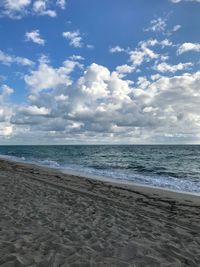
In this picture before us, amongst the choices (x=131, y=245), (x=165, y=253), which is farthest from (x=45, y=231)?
(x=165, y=253)

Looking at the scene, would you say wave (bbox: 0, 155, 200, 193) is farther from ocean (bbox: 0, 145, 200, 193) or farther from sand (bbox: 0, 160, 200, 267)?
sand (bbox: 0, 160, 200, 267)

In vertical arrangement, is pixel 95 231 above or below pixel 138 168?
above

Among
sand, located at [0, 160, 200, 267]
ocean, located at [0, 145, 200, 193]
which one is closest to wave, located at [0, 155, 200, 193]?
ocean, located at [0, 145, 200, 193]

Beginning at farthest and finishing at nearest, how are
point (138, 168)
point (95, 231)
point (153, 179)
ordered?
point (138, 168) → point (153, 179) → point (95, 231)

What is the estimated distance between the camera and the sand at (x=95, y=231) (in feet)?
17.1

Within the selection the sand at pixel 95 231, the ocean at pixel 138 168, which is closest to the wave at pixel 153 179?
the ocean at pixel 138 168

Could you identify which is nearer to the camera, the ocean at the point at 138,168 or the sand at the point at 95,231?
the sand at the point at 95,231

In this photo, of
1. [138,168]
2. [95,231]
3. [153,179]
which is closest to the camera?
[95,231]

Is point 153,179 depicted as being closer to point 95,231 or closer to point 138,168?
point 138,168

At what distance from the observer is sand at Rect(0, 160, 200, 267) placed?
5197 millimetres

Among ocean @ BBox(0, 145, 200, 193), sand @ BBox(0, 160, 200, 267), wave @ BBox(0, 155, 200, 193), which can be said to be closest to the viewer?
sand @ BBox(0, 160, 200, 267)

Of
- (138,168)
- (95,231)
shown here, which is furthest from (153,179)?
(95,231)

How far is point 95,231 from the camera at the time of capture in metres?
6.72

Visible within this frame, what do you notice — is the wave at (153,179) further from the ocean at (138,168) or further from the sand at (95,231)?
the sand at (95,231)
